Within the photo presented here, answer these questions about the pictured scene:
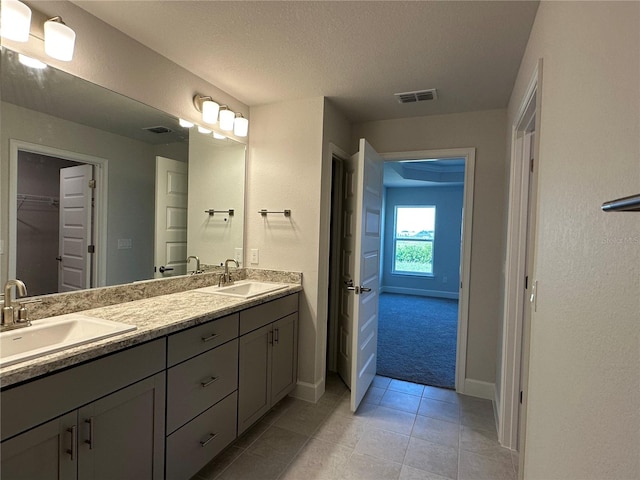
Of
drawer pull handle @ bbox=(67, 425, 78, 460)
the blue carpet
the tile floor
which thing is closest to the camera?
drawer pull handle @ bbox=(67, 425, 78, 460)

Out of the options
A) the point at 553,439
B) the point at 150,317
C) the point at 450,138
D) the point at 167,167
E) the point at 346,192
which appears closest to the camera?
the point at 553,439

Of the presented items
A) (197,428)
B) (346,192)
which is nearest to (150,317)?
(197,428)

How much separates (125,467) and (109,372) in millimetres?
418

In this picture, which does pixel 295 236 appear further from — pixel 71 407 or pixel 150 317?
pixel 71 407

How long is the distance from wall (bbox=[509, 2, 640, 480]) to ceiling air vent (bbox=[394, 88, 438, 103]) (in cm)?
113

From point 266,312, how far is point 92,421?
1.15 m

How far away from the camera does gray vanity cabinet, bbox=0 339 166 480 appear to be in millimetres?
1022

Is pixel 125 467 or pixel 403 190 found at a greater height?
pixel 403 190

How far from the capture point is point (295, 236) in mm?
2682

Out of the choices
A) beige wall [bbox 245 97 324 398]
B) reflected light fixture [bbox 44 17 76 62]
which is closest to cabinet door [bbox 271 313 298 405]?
beige wall [bbox 245 97 324 398]

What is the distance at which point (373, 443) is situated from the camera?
2.12 m

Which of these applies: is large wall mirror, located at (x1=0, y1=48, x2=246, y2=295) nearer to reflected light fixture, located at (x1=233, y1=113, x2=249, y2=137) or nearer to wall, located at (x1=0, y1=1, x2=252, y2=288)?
wall, located at (x1=0, y1=1, x2=252, y2=288)

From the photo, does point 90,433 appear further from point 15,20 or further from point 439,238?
point 439,238

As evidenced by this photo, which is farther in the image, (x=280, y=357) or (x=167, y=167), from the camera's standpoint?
(x=280, y=357)
